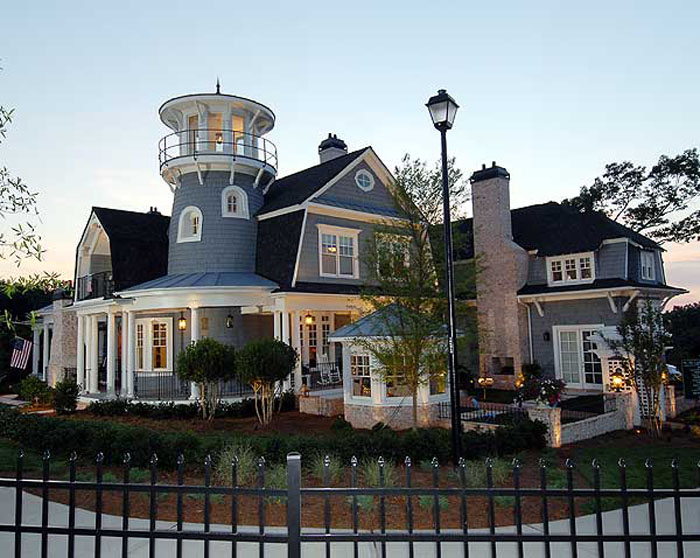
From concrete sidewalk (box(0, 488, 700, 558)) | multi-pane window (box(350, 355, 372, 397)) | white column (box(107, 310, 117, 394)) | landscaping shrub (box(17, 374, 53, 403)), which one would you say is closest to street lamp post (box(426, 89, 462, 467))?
concrete sidewalk (box(0, 488, 700, 558))

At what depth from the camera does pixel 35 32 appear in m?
10.1

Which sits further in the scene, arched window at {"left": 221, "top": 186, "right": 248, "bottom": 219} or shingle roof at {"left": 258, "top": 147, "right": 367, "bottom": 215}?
arched window at {"left": 221, "top": 186, "right": 248, "bottom": 219}

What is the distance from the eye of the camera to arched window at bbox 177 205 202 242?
22188mm

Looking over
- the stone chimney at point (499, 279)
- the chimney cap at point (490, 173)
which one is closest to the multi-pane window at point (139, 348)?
the stone chimney at point (499, 279)

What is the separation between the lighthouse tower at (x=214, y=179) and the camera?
21.8 meters

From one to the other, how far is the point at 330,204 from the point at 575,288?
10193 millimetres

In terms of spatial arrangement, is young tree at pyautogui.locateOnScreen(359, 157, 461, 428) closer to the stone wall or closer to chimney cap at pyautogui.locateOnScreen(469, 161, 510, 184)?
chimney cap at pyautogui.locateOnScreen(469, 161, 510, 184)

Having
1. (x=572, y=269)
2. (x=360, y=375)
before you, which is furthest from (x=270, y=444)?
(x=572, y=269)

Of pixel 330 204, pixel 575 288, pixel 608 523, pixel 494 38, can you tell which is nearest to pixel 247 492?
pixel 608 523

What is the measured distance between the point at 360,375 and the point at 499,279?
10.6 metres

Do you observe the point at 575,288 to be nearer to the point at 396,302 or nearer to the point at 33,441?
the point at 396,302

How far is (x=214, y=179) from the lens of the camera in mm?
22172

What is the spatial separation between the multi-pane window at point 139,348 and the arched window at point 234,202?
6261mm

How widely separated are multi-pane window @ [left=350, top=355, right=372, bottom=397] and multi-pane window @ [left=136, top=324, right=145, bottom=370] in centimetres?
1157
